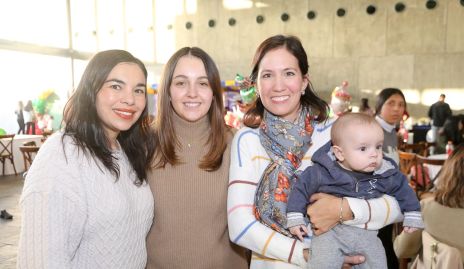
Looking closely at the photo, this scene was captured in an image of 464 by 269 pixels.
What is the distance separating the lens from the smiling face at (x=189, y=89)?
174 cm

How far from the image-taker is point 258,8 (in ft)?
46.3

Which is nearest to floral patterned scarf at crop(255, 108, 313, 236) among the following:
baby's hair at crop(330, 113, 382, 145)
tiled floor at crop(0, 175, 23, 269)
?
baby's hair at crop(330, 113, 382, 145)

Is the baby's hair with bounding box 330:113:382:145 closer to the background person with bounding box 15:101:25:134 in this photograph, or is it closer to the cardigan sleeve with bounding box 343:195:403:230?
the cardigan sleeve with bounding box 343:195:403:230

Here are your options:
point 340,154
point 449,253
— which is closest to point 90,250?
point 340,154

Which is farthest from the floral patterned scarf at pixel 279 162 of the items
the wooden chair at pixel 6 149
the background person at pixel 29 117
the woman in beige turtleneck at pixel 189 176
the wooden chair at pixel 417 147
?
the background person at pixel 29 117

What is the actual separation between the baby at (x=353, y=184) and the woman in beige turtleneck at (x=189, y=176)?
1.35ft

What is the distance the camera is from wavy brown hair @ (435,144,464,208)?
236cm

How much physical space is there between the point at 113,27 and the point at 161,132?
1650 cm

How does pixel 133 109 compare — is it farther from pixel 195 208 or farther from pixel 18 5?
pixel 18 5

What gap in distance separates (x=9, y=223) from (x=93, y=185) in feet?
16.5

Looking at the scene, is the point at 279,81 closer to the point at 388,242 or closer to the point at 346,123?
the point at 346,123

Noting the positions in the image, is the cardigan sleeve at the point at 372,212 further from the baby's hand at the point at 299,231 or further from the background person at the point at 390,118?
the background person at the point at 390,118

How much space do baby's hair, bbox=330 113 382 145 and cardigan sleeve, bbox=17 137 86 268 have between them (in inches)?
39.9

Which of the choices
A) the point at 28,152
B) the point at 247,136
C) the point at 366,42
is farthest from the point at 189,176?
the point at 366,42
